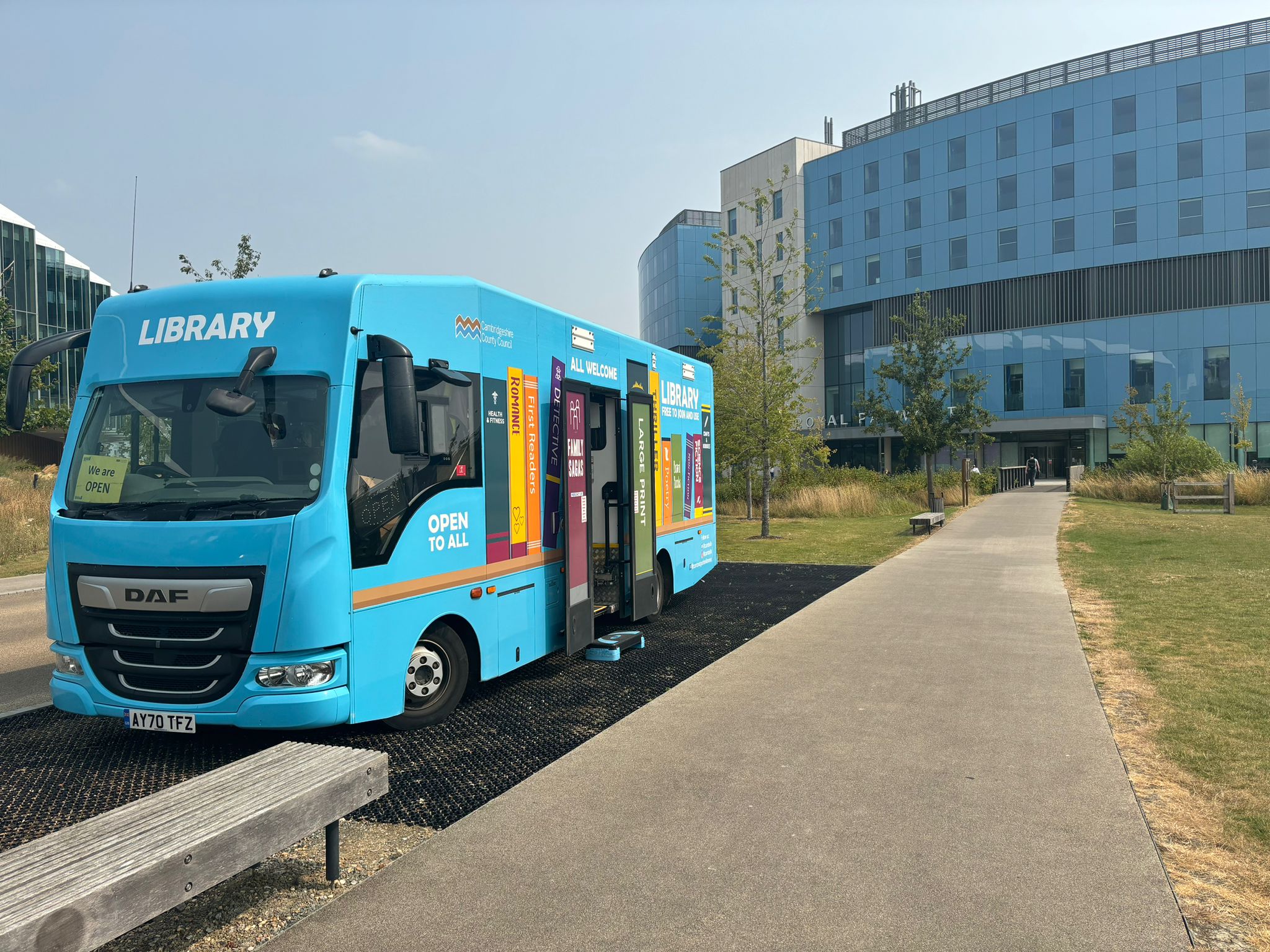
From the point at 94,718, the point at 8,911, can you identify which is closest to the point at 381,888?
the point at 8,911

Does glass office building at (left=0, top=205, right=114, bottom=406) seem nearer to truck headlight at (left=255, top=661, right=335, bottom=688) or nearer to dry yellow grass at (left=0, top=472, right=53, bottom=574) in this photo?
dry yellow grass at (left=0, top=472, right=53, bottom=574)

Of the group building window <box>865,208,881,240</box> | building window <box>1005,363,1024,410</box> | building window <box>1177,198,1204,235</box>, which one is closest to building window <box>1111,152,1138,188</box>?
building window <box>1177,198,1204,235</box>

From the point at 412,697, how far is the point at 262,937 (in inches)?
105

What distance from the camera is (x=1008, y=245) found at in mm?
53406

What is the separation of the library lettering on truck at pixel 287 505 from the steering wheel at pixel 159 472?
0.04 feet

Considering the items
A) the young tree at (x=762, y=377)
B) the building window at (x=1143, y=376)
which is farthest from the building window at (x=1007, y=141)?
the young tree at (x=762, y=377)

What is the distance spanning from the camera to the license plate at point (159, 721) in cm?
524

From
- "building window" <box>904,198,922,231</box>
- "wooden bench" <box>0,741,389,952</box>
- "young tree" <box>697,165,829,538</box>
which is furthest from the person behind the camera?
"building window" <box>904,198,922,231</box>

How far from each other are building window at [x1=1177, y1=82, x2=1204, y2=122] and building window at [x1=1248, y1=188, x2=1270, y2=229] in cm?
490

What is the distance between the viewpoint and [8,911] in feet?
9.05

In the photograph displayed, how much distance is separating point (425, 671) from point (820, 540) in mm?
15407

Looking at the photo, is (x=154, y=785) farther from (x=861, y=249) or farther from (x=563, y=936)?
(x=861, y=249)

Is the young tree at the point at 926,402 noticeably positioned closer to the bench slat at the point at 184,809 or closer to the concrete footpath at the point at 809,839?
the concrete footpath at the point at 809,839

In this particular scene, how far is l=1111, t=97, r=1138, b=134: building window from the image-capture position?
4891 centimetres
